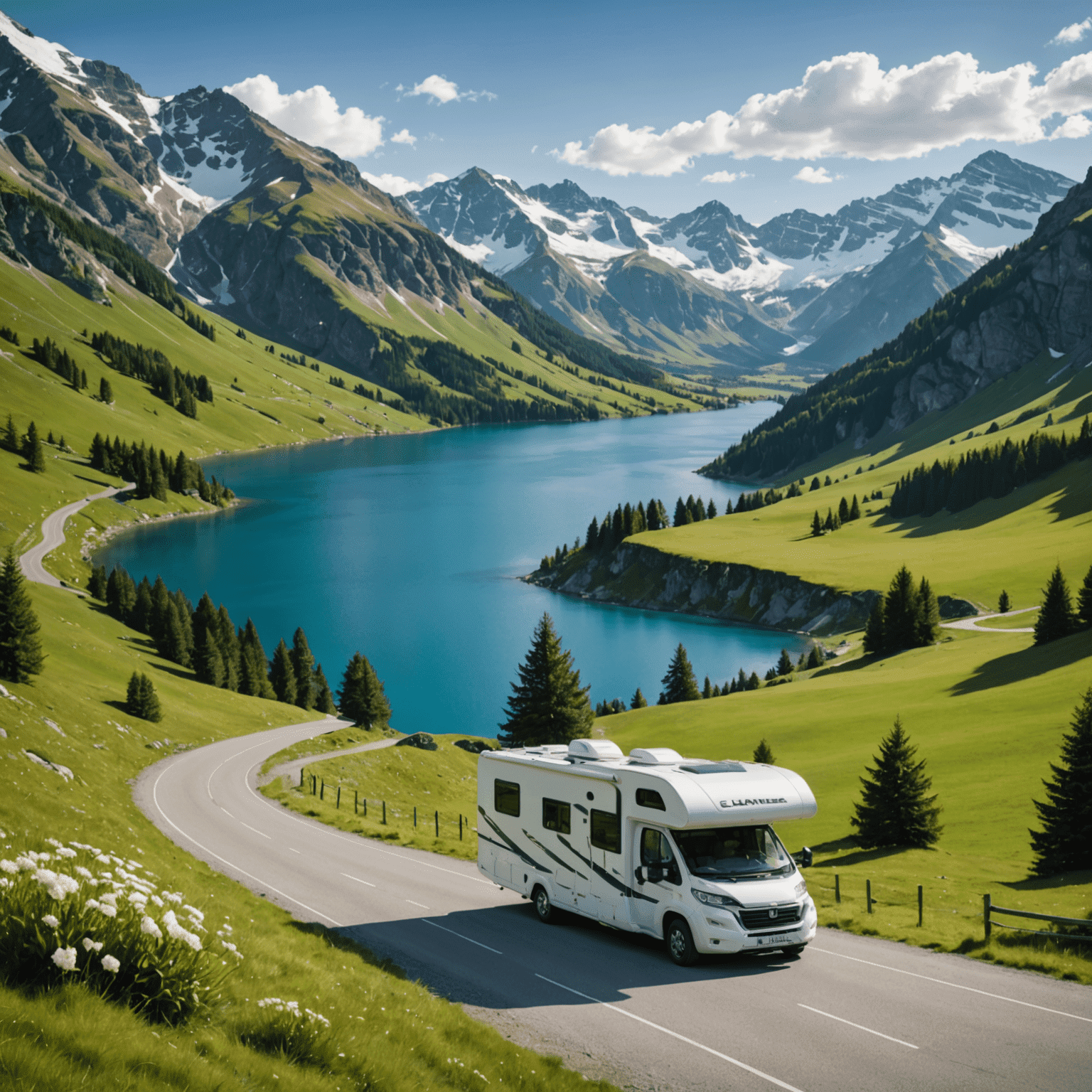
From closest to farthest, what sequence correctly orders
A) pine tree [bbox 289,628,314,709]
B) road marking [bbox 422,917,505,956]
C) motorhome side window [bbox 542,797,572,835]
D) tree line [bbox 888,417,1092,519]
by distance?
road marking [bbox 422,917,505,956]
motorhome side window [bbox 542,797,572,835]
pine tree [bbox 289,628,314,709]
tree line [bbox 888,417,1092,519]

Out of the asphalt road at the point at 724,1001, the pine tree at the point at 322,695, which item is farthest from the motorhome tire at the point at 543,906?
the pine tree at the point at 322,695

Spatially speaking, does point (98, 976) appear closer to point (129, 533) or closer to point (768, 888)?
point (768, 888)

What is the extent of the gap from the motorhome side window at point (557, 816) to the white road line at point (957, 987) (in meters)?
6.15

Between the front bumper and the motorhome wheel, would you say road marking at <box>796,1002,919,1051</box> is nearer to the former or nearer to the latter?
the front bumper

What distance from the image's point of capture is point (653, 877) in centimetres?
1933

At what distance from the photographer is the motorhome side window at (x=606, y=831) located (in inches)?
803

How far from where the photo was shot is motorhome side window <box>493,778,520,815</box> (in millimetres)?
24062

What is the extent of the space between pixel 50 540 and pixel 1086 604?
436 ft

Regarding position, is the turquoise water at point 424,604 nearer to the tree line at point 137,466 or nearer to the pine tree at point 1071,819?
the tree line at point 137,466

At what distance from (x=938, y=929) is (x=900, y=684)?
49071 mm

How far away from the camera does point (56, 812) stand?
26.5 m

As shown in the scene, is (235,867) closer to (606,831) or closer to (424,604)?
(606,831)

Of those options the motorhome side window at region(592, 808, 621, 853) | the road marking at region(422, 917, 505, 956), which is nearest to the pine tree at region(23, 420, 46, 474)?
the road marking at region(422, 917, 505, 956)

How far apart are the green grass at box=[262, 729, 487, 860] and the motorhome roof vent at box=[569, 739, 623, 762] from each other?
41.4 feet
